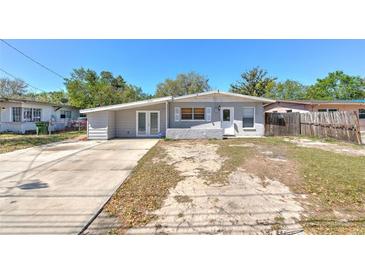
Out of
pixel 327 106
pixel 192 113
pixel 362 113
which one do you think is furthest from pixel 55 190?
A: pixel 362 113

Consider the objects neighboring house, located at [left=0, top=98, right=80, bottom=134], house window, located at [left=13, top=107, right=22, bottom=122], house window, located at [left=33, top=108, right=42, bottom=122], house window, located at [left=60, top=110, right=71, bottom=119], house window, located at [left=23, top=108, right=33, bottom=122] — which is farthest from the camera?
house window, located at [left=60, top=110, right=71, bottom=119]

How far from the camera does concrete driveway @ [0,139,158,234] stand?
2969 millimetres

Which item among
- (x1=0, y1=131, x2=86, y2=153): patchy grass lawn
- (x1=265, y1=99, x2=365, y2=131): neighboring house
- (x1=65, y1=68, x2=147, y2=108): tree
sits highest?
(x1=65, y1=68, x2=147, y2=108): tree

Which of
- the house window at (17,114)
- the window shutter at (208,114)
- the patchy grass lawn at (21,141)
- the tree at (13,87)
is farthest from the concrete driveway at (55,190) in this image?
the tree at (13,87)

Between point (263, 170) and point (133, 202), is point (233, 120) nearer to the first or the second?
point (263, 170)

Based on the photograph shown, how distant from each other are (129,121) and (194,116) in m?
4.90

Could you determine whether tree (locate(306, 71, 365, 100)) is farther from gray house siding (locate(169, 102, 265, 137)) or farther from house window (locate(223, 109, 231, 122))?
house window (locate(223, 109, 231, 122))

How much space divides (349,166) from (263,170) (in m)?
2.63

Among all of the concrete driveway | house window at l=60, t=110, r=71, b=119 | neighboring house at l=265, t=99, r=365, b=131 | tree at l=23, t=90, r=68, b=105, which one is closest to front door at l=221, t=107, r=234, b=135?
neighboring house at l=265, t=99, r=365, b=131

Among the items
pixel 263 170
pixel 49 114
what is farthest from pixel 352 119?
pixel 49 114

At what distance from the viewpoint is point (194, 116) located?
572 inches

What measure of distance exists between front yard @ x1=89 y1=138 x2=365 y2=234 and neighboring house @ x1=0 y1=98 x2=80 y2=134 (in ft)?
54.9

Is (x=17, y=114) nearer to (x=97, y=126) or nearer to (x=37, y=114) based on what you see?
(x=37, y=114)

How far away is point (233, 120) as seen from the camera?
1441 centimetres
